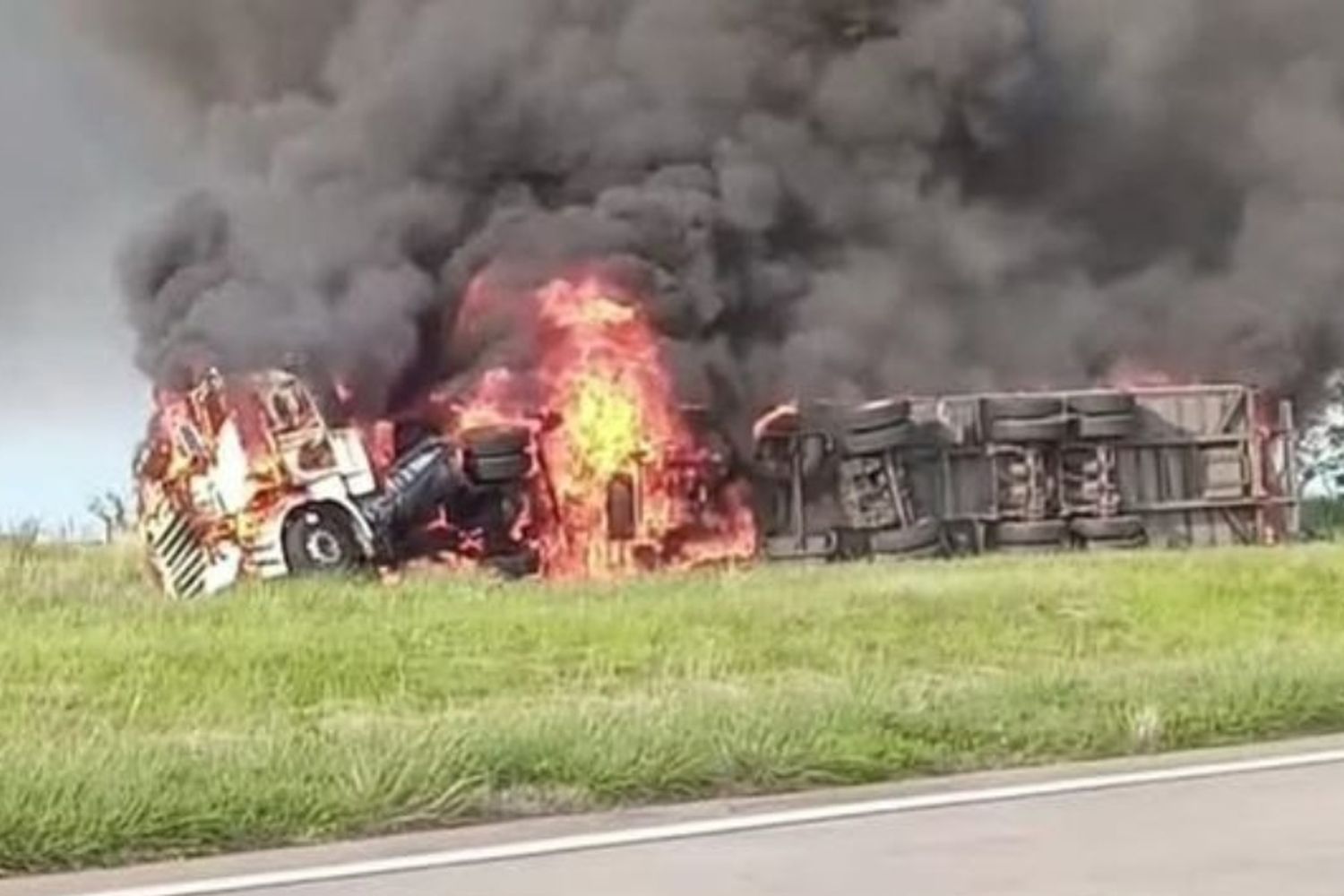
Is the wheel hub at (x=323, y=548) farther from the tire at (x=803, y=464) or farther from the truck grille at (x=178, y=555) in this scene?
the tire at (x=803, y=464)

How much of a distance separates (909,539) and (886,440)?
118 cm

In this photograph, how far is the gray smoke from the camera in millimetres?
28094

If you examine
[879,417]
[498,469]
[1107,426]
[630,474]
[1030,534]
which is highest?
[879,417]

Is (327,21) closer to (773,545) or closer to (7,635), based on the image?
(773,545)

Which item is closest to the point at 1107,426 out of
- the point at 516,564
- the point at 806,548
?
the point at 806,548

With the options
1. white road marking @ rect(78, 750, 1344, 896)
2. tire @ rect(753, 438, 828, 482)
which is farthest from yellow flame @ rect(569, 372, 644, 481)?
white road marking @ rect(78, 750, 1344, 896)

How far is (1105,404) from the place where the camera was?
26.7 meters

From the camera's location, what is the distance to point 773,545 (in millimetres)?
26422

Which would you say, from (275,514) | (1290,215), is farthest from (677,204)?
(1290,215)

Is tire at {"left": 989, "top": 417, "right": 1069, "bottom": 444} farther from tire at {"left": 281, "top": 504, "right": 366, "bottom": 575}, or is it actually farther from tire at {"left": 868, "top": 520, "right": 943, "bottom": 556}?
tire at {"left": 281, "top": 504, "right": 366, "bottom": 575}

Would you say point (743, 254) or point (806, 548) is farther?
point (743, 254)

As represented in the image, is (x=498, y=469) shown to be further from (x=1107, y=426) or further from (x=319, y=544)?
(x=1107, y=426)

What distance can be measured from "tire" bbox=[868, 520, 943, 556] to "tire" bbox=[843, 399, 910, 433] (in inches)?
47.6

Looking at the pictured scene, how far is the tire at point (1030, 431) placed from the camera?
2575 centimetres
